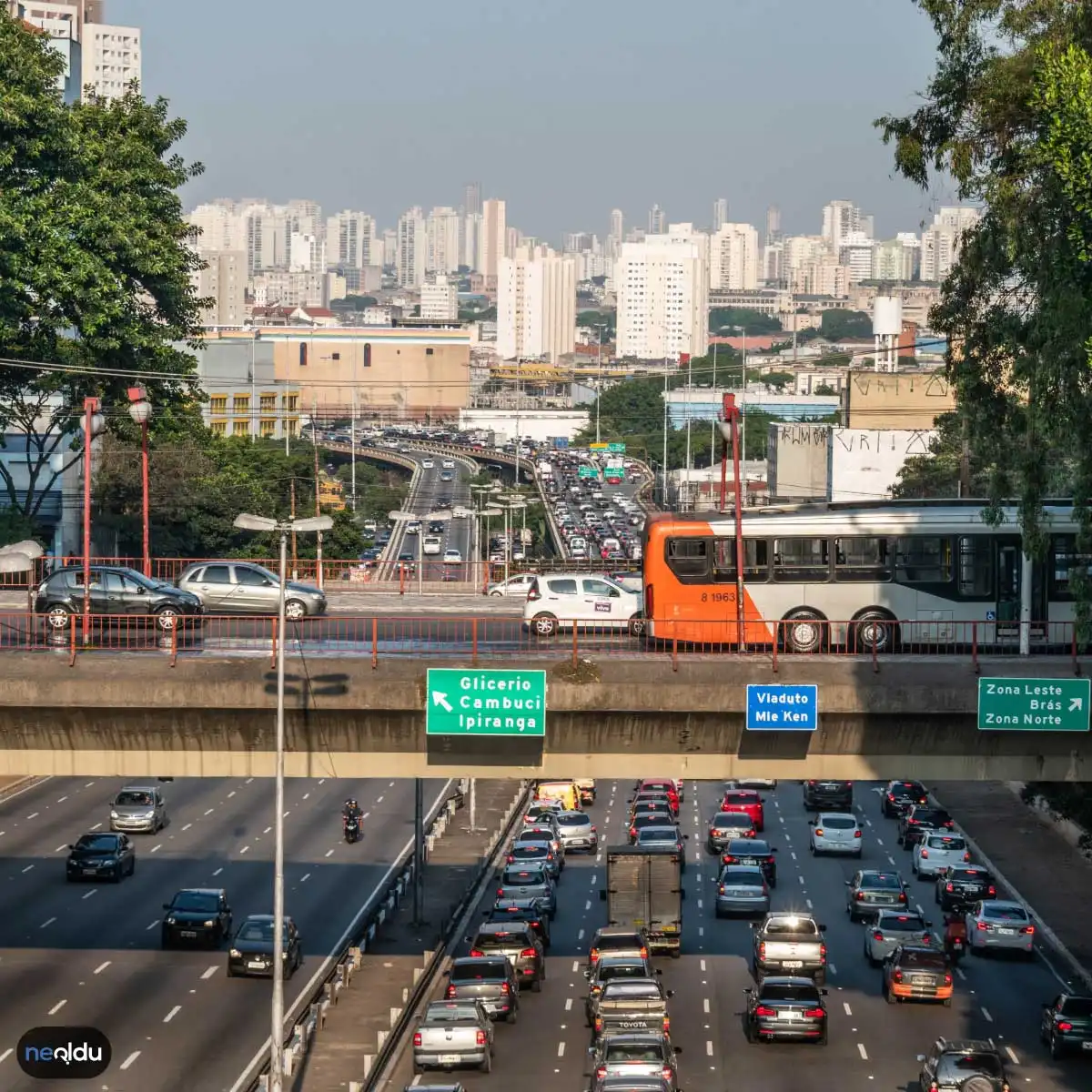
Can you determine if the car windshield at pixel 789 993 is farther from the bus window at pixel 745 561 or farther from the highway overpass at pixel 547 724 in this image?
the bus window at pixel 745 561

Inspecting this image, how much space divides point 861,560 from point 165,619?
13.7m

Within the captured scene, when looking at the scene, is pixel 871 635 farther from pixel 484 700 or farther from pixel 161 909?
pixel 161 909

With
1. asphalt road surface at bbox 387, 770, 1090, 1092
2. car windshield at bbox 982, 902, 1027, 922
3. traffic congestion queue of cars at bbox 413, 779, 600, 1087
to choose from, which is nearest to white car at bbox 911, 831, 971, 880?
asphalt road surface at bbox 387, 770, 1090, 1092

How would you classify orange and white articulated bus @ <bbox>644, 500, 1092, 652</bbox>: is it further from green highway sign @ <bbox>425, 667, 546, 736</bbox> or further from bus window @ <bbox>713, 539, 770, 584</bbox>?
green highway sign @ <bbox>425, 667, 546, 736</bbox>

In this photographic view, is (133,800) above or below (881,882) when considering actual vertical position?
below

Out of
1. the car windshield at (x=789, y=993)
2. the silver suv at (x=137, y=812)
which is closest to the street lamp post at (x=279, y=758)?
the car windshield at (x=789, y=993)

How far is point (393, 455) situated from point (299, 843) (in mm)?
138312

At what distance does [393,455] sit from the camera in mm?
196750

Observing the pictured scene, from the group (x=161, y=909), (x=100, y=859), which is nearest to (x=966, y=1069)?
(x=161, y=909)

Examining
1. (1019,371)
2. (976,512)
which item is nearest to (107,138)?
(976,512)

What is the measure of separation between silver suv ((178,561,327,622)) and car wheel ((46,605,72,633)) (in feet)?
10.9

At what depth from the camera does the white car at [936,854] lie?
183 ft

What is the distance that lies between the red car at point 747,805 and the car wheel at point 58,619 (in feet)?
91.6

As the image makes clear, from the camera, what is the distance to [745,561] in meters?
39.6
